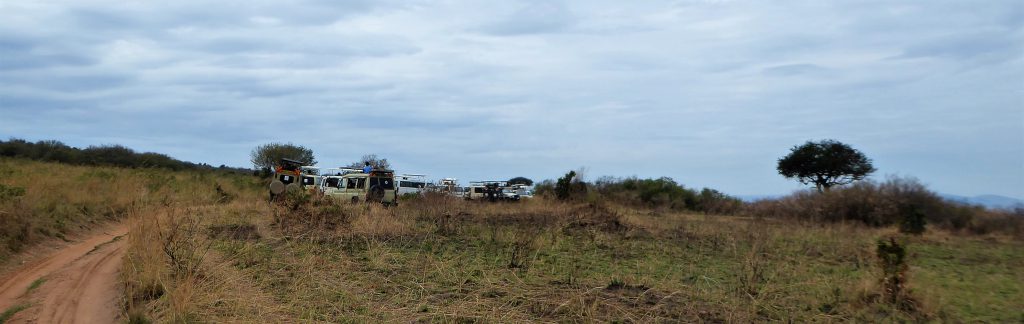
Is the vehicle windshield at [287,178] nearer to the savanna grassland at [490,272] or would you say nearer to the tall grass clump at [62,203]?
the tall grass clump at [62,203]

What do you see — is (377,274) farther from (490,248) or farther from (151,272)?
(490,248)

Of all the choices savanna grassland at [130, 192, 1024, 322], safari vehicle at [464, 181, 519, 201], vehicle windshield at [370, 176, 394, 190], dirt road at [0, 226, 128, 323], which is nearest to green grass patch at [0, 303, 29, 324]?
dirt road at [0, 226, 128, 323]

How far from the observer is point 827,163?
1780 inches

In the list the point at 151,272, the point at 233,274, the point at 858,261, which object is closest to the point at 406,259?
the point at 233,274

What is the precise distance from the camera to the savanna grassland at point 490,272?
7.97m

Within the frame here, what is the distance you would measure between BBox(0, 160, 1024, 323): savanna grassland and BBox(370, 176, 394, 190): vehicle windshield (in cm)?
842

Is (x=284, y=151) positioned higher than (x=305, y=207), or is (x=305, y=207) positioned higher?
(x=284, y=151)

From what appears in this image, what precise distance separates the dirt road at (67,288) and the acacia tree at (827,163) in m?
41.0

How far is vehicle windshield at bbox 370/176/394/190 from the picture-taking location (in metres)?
27.2

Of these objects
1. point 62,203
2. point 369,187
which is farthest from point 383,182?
point 62,203

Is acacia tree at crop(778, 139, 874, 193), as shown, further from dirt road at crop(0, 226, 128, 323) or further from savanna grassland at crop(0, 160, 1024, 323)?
dirt road at crop(0, 226, 128, 323)

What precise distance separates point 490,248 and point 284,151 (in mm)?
63447

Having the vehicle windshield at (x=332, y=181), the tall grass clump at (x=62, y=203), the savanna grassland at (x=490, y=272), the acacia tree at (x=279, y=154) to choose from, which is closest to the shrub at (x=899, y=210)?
the savanna grassland at (x=490, y=272)

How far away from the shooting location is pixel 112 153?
68.0 m
